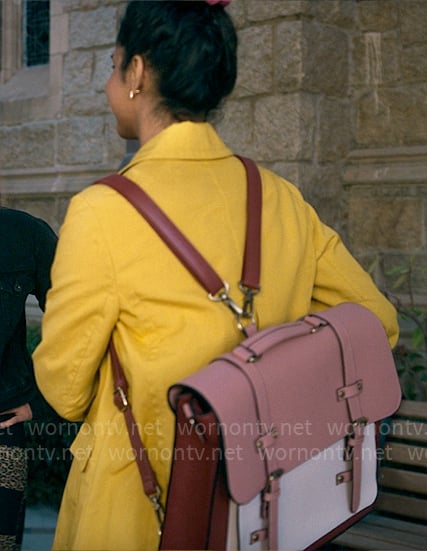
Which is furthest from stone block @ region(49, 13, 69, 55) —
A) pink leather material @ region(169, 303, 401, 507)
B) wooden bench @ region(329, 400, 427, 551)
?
pink leather material @ region(169, 303, 401, 507)

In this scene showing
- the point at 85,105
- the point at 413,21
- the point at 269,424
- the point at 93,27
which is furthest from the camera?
the point at 85,105

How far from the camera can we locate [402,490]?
11.4ft

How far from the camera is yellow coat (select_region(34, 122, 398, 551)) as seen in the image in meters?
1.94

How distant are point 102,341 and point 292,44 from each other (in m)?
3.56

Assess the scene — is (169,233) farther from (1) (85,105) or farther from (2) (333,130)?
(1) (85,105)

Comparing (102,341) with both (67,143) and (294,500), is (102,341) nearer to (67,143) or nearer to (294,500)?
(294,500)

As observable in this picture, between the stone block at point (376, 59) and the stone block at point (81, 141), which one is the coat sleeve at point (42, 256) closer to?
the stone block at point (376, 59)

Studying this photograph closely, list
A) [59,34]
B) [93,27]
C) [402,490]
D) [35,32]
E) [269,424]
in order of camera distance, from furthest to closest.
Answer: [35,32] < [59,34] < [93,27] < [402,490] < [269,424]

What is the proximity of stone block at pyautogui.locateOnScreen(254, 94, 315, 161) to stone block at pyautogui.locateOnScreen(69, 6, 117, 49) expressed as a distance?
5.22 feet

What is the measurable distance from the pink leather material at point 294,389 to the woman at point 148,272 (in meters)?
0.12

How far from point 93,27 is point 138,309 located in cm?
506

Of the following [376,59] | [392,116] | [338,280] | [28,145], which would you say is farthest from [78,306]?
[28,145]

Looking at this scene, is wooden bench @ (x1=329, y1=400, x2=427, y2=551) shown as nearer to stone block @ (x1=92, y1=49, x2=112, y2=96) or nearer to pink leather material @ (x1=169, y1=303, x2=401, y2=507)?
pink leather material @ (x1=169, y1=303, x2=401, y2=507)

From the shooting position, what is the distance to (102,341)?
197 centimetres
